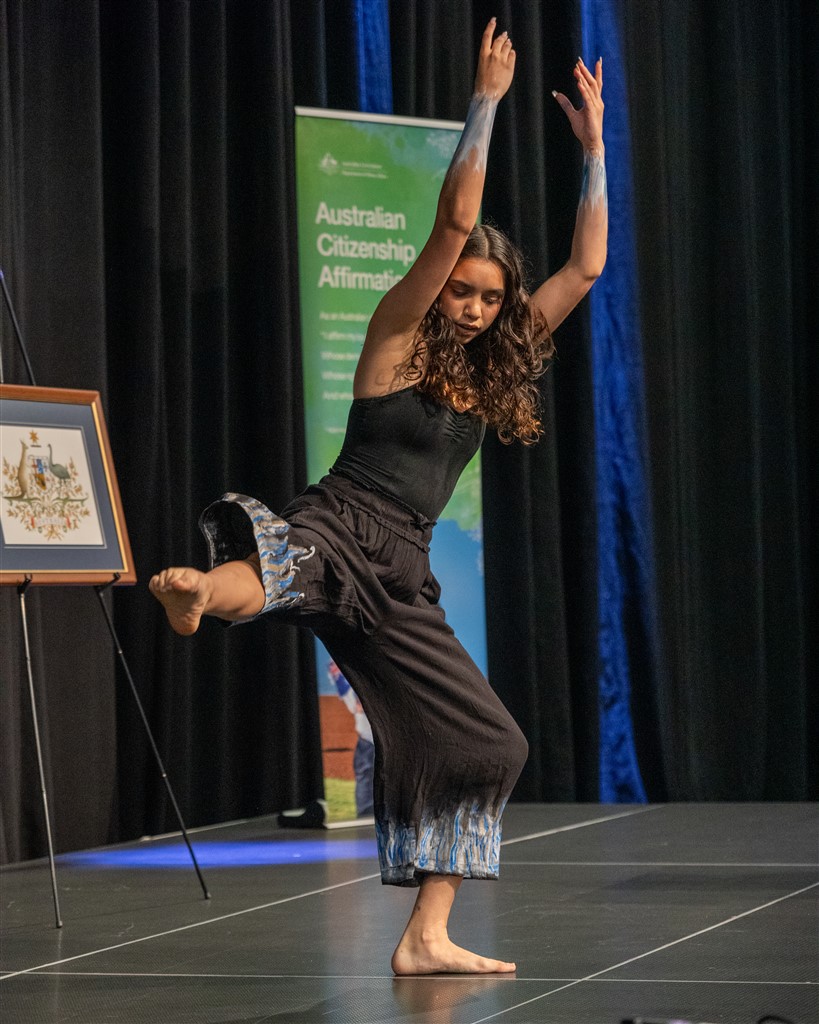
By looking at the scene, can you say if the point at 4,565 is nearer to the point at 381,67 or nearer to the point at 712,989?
the point at 712,989

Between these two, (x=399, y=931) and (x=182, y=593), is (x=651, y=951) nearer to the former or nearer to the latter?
(x=399, y=931)

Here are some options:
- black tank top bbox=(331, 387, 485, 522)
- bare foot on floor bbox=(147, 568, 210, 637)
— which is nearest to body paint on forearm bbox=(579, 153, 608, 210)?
black tank top bbox=(331, 387, 485, 522)

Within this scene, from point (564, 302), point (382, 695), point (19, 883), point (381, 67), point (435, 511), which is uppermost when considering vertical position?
point (381, 67)

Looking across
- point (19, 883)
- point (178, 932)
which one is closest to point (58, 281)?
point (19, 883)

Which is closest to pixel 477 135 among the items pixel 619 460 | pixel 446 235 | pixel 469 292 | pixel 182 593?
pixel 446 235

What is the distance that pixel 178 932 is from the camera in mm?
3252

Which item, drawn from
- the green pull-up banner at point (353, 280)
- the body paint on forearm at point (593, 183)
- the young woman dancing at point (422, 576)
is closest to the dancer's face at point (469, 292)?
the young woman dancing at point (422, 576)

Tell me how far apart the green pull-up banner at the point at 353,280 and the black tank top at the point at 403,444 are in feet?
7.17

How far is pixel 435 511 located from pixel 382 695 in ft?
1.05

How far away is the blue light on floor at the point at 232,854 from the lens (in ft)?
14.1

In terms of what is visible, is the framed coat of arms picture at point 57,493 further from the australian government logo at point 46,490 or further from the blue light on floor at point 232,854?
the blue light on floor at point 232,854

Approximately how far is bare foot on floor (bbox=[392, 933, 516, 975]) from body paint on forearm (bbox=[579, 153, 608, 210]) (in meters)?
1.28

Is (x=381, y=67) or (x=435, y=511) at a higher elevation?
(x=381, y=67)

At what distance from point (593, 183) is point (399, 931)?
1.44 meters
